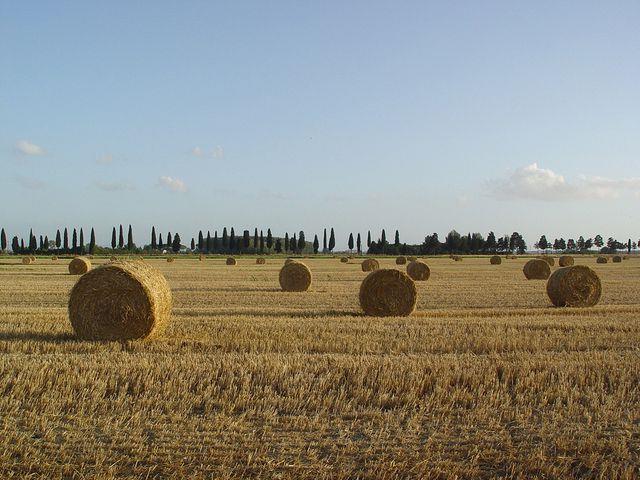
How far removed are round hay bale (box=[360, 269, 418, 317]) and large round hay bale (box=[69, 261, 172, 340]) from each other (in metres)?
6.26

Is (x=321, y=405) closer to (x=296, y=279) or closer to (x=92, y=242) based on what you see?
(x=296, y=279)

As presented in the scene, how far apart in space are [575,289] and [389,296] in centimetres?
677

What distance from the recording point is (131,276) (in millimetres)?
12625

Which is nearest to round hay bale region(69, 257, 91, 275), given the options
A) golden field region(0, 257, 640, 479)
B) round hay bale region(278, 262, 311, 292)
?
round hay bale region(278, 262, 311, 292)

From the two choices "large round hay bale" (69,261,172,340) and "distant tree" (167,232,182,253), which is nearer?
"large round hay bale" (69,261,172,340)

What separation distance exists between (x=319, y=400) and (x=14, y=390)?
138 inches

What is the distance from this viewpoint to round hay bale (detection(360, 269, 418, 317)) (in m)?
17.3

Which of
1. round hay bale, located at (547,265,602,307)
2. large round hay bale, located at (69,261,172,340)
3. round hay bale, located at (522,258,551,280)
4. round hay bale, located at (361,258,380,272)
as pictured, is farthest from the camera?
round hay bale, located at (361,258,380,272)

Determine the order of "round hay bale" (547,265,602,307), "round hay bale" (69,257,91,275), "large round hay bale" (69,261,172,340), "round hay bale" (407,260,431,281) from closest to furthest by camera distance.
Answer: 1. "large round hay bale" (69,261,172,340)
2. "round hay bale" (547,265,602,307)
3. "round hay bale" (407,260,431,281)
4. "round hay bale" (69,257,91,275)

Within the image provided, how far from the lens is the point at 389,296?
57.1 feet

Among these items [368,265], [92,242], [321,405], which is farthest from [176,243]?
[321,405]

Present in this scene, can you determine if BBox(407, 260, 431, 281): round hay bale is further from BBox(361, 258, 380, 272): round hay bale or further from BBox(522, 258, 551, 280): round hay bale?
BBox(361, 258, 380, 272): round hay bale

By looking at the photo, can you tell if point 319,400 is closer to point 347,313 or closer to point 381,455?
point 381,455

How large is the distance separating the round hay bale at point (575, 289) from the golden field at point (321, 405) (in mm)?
7587
